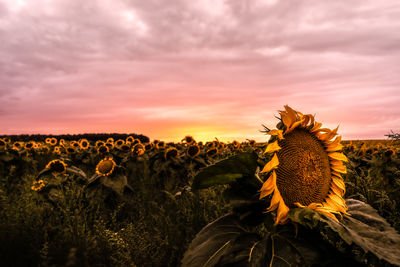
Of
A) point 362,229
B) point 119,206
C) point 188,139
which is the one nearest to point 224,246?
point 362,229

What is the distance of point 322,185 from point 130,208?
3746 millimetres

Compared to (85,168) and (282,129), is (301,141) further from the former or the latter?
(85,168)

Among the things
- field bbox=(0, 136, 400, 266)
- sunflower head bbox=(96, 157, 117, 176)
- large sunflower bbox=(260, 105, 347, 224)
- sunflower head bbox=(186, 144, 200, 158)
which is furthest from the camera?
sunflower head bbox=(186, 144, 200, 158)

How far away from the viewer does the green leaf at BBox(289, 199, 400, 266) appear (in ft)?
4.51

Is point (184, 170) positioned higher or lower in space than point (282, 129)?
lower

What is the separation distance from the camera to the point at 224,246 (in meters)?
1.48

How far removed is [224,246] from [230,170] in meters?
0.38

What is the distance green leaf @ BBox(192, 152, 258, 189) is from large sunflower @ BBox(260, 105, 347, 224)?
0.10 m

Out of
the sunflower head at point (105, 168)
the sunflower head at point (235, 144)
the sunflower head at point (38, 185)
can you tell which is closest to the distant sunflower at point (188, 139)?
the sunflower head at point (235, 144)

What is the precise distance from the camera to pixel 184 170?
6266mm

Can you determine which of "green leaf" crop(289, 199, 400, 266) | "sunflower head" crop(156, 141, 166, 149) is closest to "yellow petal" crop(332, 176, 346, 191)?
"green leaf" crop(289, 199, 400, 266)

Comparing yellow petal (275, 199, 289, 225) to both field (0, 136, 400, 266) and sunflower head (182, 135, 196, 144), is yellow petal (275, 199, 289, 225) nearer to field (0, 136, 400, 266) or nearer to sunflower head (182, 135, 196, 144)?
field (0, 136, 400, 266)

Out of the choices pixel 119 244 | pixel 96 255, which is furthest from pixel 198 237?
pixel 96 255

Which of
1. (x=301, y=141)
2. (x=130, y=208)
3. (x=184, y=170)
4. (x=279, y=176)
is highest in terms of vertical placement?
(x=301, y=141)
